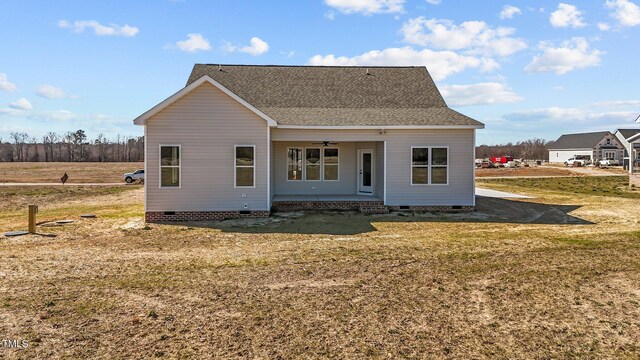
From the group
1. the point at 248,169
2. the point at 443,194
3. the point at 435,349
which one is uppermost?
the point at 248,169

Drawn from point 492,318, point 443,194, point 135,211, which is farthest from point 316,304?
point 135,211

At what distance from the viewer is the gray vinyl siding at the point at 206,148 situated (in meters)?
14.1

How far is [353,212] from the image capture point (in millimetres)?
15641

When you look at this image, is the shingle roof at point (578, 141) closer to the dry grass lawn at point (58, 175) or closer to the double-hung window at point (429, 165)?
the double-hung window at point (429, 165)

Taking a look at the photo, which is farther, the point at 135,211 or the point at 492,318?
the point at 135,211

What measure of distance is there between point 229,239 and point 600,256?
882 centimetres

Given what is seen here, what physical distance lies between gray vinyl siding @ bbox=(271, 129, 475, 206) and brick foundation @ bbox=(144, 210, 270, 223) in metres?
3.16

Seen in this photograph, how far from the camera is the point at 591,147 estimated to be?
72.4m

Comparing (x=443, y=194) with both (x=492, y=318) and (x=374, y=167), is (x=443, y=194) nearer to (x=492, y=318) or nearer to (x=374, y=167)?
(x=374, y=167)

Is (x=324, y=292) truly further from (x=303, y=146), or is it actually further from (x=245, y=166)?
(x=303, y=146)

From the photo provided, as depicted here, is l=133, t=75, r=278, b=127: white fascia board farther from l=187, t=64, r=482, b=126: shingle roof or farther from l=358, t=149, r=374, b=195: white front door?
l=358, t=149, r=374, b=195: white front door

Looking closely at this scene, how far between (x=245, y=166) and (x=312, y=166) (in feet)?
13.2

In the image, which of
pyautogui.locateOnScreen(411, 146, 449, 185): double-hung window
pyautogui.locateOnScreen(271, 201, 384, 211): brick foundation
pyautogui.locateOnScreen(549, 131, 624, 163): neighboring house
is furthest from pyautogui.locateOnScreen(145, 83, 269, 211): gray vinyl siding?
pyautogui.locateOnScreen(549, 131, 624, 163): neighboring house

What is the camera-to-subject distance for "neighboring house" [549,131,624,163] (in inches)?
2800
